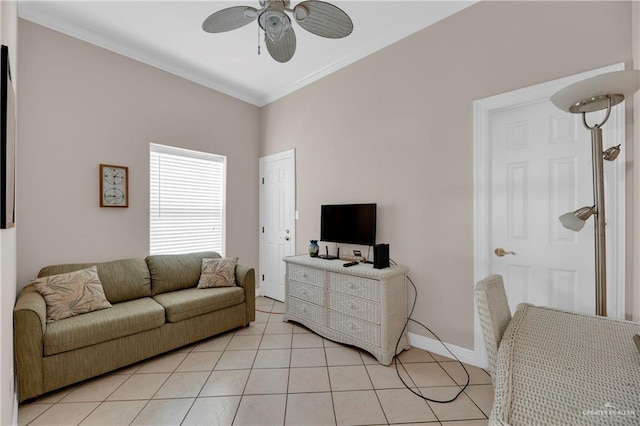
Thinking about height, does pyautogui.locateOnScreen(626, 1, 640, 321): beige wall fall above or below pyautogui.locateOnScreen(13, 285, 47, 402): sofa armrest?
above

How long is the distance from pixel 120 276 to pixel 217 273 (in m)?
0.92

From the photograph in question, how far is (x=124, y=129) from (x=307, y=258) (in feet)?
8.27

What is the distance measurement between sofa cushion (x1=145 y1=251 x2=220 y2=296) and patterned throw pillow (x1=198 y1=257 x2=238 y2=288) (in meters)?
0.11

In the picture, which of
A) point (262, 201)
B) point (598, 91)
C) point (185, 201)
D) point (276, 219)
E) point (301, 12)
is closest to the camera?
point (598, 91)

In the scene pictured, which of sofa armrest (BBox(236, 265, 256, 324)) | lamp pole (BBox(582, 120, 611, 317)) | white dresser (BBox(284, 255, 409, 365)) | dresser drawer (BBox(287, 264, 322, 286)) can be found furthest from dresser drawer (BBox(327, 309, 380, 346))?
lamp pole (BBox(582, 120, 611, 317))

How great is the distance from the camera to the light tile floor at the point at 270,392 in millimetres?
1783

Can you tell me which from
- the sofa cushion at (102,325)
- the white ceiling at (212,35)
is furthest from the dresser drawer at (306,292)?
the white ceiling at (212,35)

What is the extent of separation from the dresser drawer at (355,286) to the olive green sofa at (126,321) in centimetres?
105

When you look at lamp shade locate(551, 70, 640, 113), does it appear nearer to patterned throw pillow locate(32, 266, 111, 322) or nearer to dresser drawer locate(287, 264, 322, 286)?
dresser drawer locate(287, 264, 322, 286)

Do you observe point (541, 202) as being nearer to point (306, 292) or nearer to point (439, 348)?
point (439, 348)

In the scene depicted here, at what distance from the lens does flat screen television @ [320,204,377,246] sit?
295 centimetres

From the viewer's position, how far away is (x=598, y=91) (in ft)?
4.66

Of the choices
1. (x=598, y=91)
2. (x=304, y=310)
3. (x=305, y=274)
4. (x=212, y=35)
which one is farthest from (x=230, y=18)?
(x=304, y=310)

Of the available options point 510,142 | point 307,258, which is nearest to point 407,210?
point 510,142
